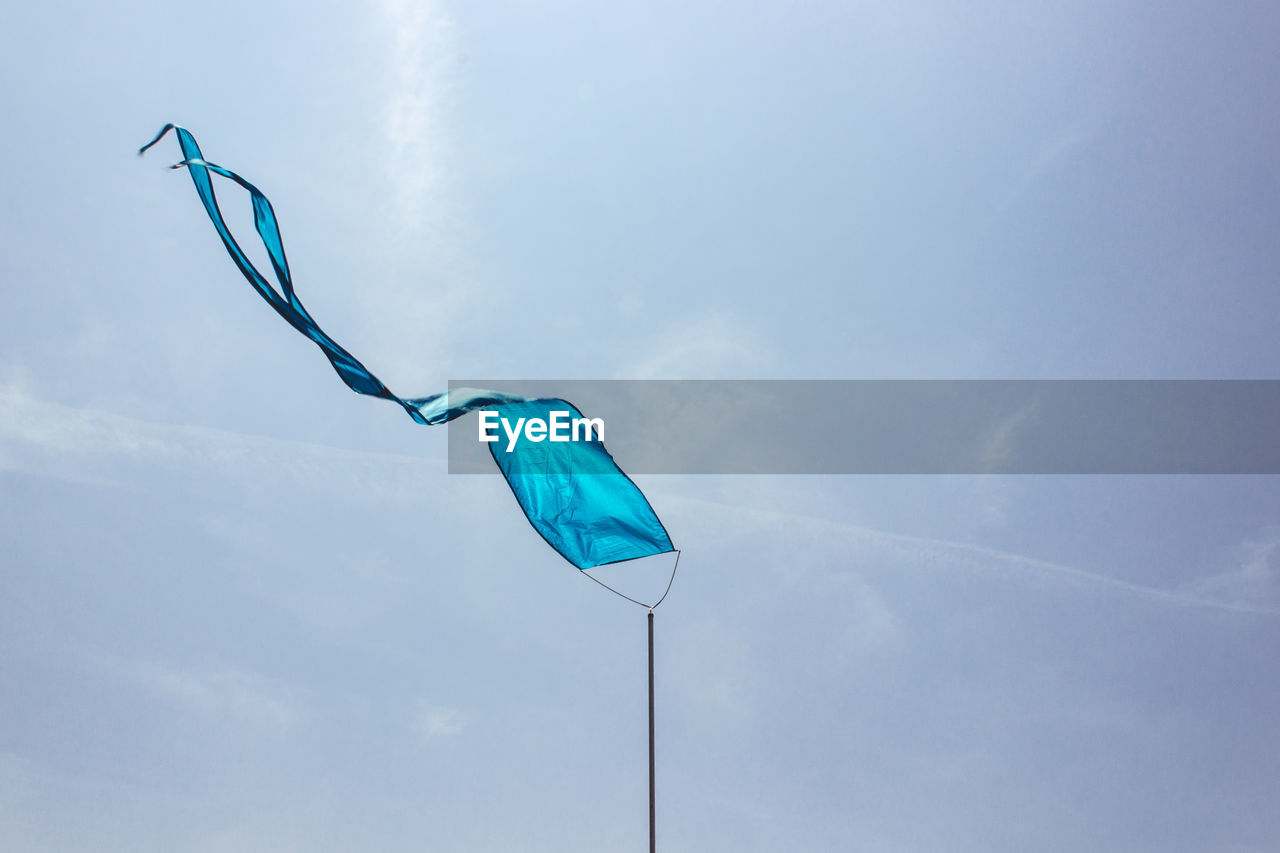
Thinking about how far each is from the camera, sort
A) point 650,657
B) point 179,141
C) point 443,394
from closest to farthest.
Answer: point 179,141 → point 650,657 → point 443,394

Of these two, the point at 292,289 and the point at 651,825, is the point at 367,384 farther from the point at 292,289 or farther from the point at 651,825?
the point at 651,825

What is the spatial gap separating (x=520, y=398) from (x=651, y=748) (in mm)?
9585

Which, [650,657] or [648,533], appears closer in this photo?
[650,657]

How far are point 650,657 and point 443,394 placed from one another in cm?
836

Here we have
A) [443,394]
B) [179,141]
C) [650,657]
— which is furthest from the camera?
[443,394]

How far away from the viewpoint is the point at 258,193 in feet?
69.6

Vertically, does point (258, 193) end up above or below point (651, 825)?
above

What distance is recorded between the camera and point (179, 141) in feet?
67.7

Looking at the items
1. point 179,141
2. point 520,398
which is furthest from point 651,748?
point 179,141

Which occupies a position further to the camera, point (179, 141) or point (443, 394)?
point (443, 394)

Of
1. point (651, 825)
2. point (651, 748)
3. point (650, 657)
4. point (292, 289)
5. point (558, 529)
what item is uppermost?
point (292, 289)

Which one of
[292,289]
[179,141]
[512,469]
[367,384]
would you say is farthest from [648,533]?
[179,141]

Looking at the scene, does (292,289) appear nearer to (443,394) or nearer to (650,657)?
(443,394)

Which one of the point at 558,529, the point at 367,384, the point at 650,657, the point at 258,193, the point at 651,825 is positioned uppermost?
the point at 258,193
